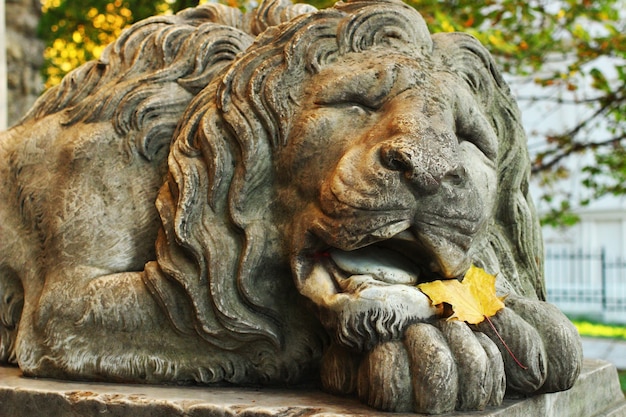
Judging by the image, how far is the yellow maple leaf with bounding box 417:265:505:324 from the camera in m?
1.83

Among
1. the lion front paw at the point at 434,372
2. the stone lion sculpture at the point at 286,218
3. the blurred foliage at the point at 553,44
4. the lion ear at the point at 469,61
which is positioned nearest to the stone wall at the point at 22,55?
the blurred foliage at the point at 553,44

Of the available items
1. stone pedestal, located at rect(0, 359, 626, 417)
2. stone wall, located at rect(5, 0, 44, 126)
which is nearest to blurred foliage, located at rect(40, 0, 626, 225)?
stone wall, located at rect(5, 0, 44, 126)

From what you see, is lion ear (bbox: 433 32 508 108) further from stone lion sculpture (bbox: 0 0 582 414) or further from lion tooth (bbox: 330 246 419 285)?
lion tooth (bbox: 330 246 419 285)

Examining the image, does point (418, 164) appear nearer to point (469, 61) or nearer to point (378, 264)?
point (378, 264)

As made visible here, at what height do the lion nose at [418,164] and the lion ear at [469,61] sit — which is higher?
the lion ear at [469,61]

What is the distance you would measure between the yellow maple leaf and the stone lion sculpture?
30mm

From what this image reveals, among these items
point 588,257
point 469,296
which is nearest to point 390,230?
point 469,296

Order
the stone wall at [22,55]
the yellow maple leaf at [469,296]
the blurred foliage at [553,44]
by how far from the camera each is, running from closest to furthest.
Result: the yellow maple leaf at [469,296] < the blurred foliage at [553,44] < the stone wall at [22,55]

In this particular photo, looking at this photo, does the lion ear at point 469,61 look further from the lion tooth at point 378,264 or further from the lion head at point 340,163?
the lion tooth at point 378,264

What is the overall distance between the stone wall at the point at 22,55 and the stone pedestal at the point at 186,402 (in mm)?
4218

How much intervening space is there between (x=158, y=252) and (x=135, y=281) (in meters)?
0.10

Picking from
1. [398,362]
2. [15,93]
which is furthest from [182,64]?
[15,93]

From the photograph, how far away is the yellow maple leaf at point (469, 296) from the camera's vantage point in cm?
183

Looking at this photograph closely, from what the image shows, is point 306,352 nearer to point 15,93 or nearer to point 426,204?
point 426,204
